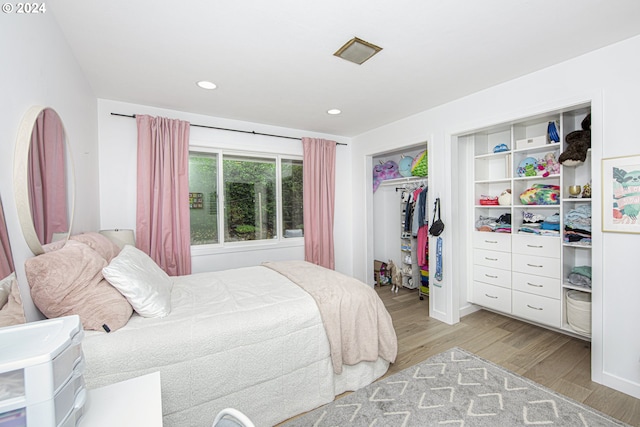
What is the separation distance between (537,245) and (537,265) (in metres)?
0.20

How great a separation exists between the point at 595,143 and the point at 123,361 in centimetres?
327

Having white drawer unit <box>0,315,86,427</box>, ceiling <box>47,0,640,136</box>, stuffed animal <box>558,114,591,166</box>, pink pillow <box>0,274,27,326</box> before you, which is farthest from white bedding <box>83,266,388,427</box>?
stuffed animal <box>558,114,591,166</box>

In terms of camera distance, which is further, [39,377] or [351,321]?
[351,321]

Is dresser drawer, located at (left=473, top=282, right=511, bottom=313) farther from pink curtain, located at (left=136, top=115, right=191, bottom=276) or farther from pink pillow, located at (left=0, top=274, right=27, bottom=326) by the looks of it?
pink pillow, located at (left=0, top=274, right=27, bottom=326)

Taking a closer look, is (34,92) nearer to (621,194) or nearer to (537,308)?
(621,194)

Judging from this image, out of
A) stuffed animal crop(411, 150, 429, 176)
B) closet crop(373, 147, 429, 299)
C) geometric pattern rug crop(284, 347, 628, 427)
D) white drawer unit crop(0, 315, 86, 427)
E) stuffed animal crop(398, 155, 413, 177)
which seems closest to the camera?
white drawer unit crop(0, 315, 86, 427)

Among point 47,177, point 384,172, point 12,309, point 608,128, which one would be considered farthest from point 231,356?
point 384,172


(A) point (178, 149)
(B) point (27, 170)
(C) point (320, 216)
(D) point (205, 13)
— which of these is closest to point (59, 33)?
(D) point (205, 13)

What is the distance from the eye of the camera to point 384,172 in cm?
462

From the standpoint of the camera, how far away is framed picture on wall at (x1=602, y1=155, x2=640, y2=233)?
1882mm

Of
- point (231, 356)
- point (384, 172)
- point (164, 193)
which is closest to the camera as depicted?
point (231, 356)

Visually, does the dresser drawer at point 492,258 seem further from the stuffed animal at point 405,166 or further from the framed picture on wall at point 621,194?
the stuffed animal at point 405,166

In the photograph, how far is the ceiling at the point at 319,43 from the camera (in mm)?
1593

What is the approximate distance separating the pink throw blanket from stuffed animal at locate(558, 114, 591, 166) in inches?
86.2
